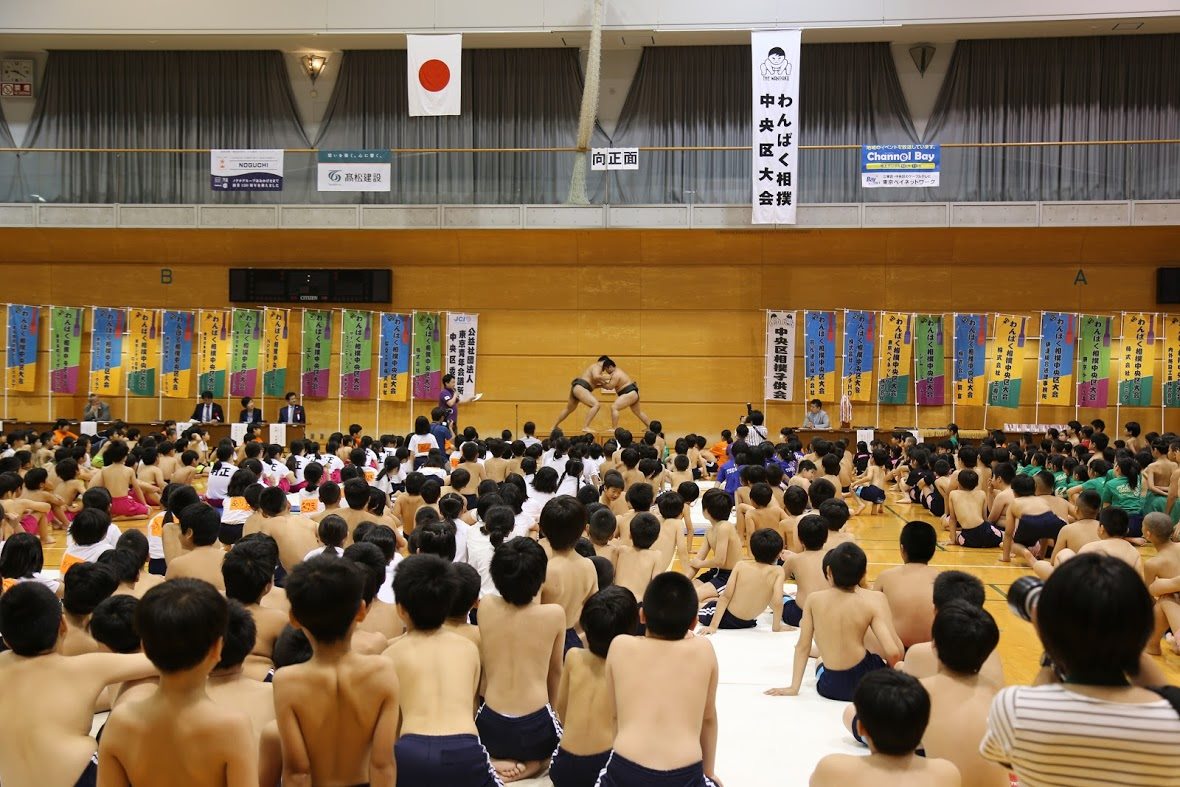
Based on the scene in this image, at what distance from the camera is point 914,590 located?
5.82 metres

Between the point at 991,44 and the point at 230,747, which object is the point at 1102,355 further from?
the point at 230,747

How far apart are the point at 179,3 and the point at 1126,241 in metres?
18.4

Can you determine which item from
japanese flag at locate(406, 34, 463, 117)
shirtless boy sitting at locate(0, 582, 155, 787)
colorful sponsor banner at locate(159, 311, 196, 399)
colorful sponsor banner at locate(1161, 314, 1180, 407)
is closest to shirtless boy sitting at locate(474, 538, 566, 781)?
shirtless boy sitting at locate(0, 582, 155, 787)

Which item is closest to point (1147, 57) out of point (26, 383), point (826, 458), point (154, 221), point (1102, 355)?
point (1102, 355)

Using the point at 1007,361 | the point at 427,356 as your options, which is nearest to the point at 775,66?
the point at 1007,361

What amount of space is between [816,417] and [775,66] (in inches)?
247

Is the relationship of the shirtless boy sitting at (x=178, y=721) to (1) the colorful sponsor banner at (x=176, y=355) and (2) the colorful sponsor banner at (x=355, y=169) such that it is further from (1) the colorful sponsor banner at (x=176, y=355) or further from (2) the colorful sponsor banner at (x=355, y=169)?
(1) the colorful sponsor banner at (x=176, y=355)

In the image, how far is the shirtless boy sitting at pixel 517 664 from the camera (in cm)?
442

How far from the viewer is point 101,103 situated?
20172mm

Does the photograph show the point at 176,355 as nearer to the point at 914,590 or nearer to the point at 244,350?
the point at 244,350

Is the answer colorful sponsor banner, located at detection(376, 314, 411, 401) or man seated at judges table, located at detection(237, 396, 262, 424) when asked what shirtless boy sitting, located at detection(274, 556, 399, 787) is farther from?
colorful sponsor banner, located at detection(376, 314, 411, 401)

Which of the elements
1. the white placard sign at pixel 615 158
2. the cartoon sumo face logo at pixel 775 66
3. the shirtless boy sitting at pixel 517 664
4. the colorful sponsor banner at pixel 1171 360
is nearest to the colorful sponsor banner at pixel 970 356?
the colorful sponsor banner at pixel 1171 360

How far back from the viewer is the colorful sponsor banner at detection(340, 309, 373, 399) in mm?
19281

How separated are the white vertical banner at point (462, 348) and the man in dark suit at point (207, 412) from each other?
14.2ft
